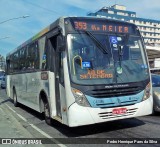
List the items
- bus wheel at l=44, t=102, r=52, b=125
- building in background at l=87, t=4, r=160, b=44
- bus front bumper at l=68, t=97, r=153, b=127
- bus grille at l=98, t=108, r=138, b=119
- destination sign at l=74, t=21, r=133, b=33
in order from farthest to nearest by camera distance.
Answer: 1. building in background at l=87, t=4, r=160, b=44
2. bus wheel at l=44, t=102, r=52, b=125
3. destination sign at l=74, t=21, r=133, b=33
4. bus grille at l=98, t=108, r=138, b=119
5. bus front bumper at l=68, t=97, r=153, b=127

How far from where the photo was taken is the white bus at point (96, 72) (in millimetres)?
8000

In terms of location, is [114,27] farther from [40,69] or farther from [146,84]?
[40,69]

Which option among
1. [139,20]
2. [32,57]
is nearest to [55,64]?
[32,57]

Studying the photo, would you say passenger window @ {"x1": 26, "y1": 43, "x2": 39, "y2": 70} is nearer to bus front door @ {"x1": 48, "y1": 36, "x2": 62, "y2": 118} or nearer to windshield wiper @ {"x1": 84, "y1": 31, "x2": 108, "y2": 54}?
bus front door @ {"x1": 48, "y1": 36, "x2": 62, "y2": 118}

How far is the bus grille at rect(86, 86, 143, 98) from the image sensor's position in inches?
315

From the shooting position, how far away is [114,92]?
26.9 feet

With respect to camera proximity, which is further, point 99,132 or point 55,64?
point 55,64

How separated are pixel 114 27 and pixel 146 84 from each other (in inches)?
71.3

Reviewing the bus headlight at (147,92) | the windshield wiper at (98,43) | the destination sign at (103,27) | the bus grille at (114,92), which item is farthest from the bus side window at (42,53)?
the bus headlight at (147,92)

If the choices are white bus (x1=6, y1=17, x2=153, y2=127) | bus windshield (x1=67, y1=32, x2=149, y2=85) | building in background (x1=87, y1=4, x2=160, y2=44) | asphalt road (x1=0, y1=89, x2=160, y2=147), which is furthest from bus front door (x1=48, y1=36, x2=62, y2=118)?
building in background (x1=87, y1=4, x2=160, y2=44)

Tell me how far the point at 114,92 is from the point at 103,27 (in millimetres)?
1840

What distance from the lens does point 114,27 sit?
8914 millimetres

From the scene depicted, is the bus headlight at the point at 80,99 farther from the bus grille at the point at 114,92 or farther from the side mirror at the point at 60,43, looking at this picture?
the side mirror at the point at 60,43

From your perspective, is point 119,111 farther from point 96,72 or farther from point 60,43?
point 60,43
